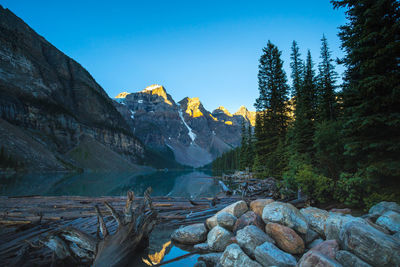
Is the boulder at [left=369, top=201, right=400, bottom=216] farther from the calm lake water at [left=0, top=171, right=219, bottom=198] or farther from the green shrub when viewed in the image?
the calm lake water at [left=0, top=171, right=219, bottom=198]

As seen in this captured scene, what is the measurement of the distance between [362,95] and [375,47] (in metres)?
2.14

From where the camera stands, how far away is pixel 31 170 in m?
69.1

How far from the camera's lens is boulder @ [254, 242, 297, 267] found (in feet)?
17.7

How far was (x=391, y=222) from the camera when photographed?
571cm

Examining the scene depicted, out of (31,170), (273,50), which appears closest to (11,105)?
(31,170)

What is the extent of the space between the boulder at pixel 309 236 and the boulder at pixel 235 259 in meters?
2.46

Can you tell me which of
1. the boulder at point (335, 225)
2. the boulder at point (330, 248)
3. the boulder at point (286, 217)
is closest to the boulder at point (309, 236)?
the boulder at point (286, 217)

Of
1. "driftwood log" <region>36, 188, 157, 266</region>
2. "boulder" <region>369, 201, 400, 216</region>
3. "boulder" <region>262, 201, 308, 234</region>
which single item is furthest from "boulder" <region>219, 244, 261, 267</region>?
"boulder" <region>369, 201, 400, 216</region>

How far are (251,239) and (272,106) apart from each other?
980 inches

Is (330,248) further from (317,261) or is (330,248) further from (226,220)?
(226,220)

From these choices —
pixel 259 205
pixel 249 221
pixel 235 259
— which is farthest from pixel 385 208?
pixel 235 259

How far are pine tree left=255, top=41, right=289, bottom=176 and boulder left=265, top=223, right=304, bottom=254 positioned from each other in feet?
65.8

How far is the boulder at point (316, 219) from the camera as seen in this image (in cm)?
726

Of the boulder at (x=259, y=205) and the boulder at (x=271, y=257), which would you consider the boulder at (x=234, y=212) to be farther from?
the boulder at (x=271, y=257)
